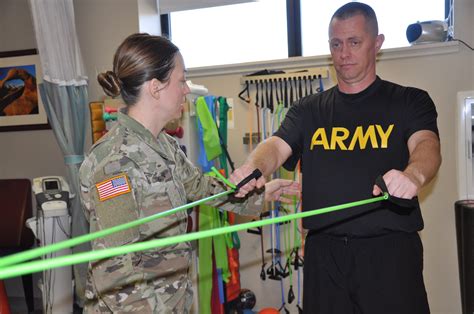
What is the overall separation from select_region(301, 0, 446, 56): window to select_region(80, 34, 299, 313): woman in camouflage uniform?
7.57 feet

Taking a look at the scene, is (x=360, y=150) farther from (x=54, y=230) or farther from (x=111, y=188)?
(x=54, y=230)

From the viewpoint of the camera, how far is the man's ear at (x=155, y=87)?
5.35 ft

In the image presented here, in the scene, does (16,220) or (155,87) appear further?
(16,220)

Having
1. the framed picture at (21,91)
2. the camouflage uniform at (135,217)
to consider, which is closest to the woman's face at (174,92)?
the camouflage uniform at (135,217)

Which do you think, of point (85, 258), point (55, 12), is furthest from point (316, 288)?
point (55, 12)

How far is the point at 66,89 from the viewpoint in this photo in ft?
11.4

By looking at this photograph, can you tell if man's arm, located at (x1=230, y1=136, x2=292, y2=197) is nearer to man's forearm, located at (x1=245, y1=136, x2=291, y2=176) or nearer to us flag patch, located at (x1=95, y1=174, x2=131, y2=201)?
man's forearm, located at (x1=245, y1=136, x2=291, y2=176)

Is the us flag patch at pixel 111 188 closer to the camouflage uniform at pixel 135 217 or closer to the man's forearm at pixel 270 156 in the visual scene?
the camouflage uniform at pixel 135 217

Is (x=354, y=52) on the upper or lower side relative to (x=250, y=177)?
upper

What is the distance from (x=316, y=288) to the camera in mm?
1926

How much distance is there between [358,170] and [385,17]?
2.13m

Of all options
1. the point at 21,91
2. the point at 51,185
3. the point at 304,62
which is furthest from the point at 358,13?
the point at 21,91

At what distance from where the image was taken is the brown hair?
63.1 inches

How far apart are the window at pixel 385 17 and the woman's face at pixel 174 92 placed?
2.29 m
